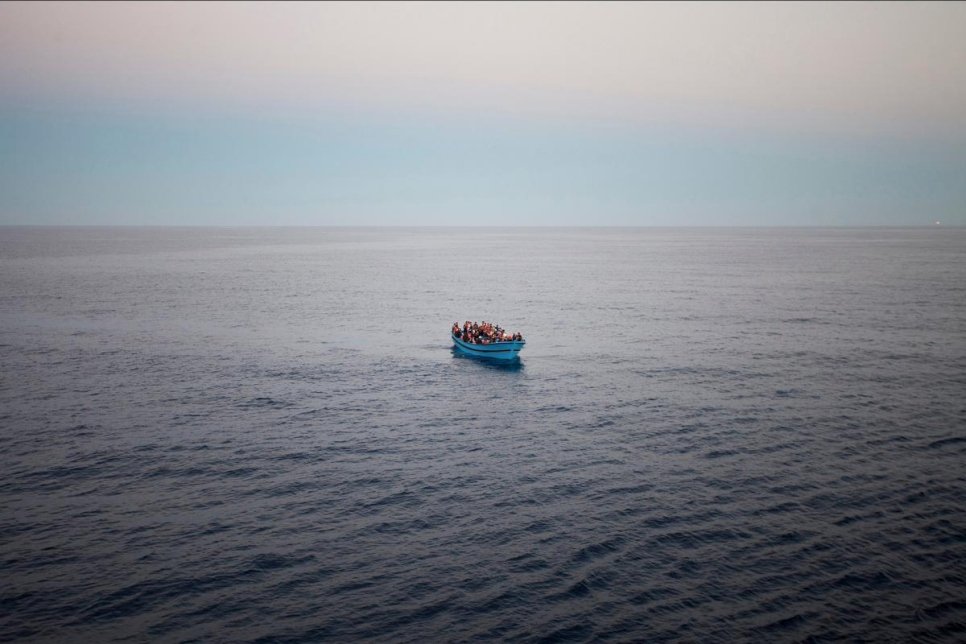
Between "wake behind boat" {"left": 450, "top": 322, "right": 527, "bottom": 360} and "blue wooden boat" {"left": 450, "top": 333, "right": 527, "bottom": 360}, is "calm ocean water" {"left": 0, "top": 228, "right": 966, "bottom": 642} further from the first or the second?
"wake behind boat" {"left": 450, "top": 322, "right": 527, "bottom": 360}

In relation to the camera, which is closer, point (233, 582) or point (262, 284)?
point (233, 582)

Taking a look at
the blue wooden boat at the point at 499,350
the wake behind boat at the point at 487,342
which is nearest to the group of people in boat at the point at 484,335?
the wake behind boat at the point at 487,342

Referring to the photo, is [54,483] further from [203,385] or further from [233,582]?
[203,385]

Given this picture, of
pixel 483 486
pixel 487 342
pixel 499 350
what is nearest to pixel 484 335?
pixel 487 342

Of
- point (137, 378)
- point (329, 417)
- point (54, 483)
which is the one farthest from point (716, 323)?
point (54, 483)

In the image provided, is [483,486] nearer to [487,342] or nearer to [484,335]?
[487,342]
